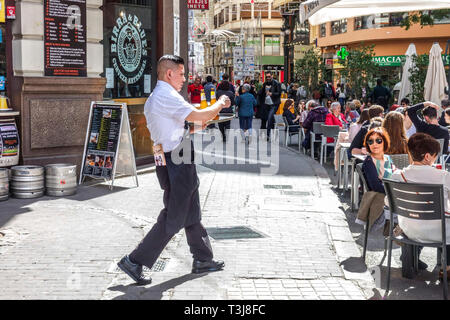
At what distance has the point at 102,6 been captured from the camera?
1151 cm

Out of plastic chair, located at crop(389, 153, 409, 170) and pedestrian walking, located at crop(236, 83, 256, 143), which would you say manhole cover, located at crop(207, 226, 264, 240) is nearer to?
plastic chair, located at crop(389, 153, 409, 170)

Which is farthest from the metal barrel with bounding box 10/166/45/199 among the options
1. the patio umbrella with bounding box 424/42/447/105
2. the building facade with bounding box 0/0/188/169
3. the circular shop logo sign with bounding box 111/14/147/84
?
the patio umbrella with bounding box 424/42/447/105

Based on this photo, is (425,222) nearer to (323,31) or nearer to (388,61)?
(388,61)

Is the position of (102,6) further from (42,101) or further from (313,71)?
(313,71)

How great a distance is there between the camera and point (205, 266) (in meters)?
5.95

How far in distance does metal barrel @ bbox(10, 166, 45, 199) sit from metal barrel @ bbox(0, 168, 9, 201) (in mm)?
153

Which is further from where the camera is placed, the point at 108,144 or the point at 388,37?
the point at 388,37

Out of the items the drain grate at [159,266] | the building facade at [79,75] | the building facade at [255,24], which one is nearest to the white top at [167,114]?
the drain grate at [159,266]

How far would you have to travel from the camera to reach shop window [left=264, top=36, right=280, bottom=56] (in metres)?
75.2

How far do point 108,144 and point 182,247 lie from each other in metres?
3.87

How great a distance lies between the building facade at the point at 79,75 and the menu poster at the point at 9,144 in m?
0.21

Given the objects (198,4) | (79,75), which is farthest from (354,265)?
(198,4)
